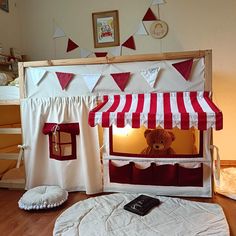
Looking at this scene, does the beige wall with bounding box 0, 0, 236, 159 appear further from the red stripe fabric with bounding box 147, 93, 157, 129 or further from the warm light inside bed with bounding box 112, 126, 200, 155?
the red stripe fabric with bounding box 147, 93, 157, 129

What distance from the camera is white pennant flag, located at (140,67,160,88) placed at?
2.58 metres

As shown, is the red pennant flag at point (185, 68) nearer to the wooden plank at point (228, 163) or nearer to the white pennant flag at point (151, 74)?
the white pennant flag at point (151, 74)

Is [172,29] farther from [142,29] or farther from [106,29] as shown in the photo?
[106,29]

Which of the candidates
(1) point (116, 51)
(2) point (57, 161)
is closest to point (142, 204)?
(2) point (57, 161)

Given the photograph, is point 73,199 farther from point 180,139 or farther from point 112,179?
point 180,139

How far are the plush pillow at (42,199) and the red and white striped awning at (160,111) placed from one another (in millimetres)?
807

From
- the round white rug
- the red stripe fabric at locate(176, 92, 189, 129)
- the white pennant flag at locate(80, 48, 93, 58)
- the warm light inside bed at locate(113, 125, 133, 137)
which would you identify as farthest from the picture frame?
the round white rug

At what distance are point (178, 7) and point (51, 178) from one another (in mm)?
2920

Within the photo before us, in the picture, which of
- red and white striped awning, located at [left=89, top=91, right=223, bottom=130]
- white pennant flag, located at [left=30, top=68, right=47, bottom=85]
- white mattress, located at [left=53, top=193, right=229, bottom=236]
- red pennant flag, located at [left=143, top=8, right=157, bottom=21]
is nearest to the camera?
white mattress, located at [left=53, top=193, right=229, bottom=236]

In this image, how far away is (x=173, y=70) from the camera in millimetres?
2557

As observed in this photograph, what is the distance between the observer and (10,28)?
12.6 ft

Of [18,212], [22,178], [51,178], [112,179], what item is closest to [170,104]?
[112,179]

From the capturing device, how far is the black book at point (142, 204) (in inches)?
87.5

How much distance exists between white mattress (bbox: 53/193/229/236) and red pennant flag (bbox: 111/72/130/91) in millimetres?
1183
